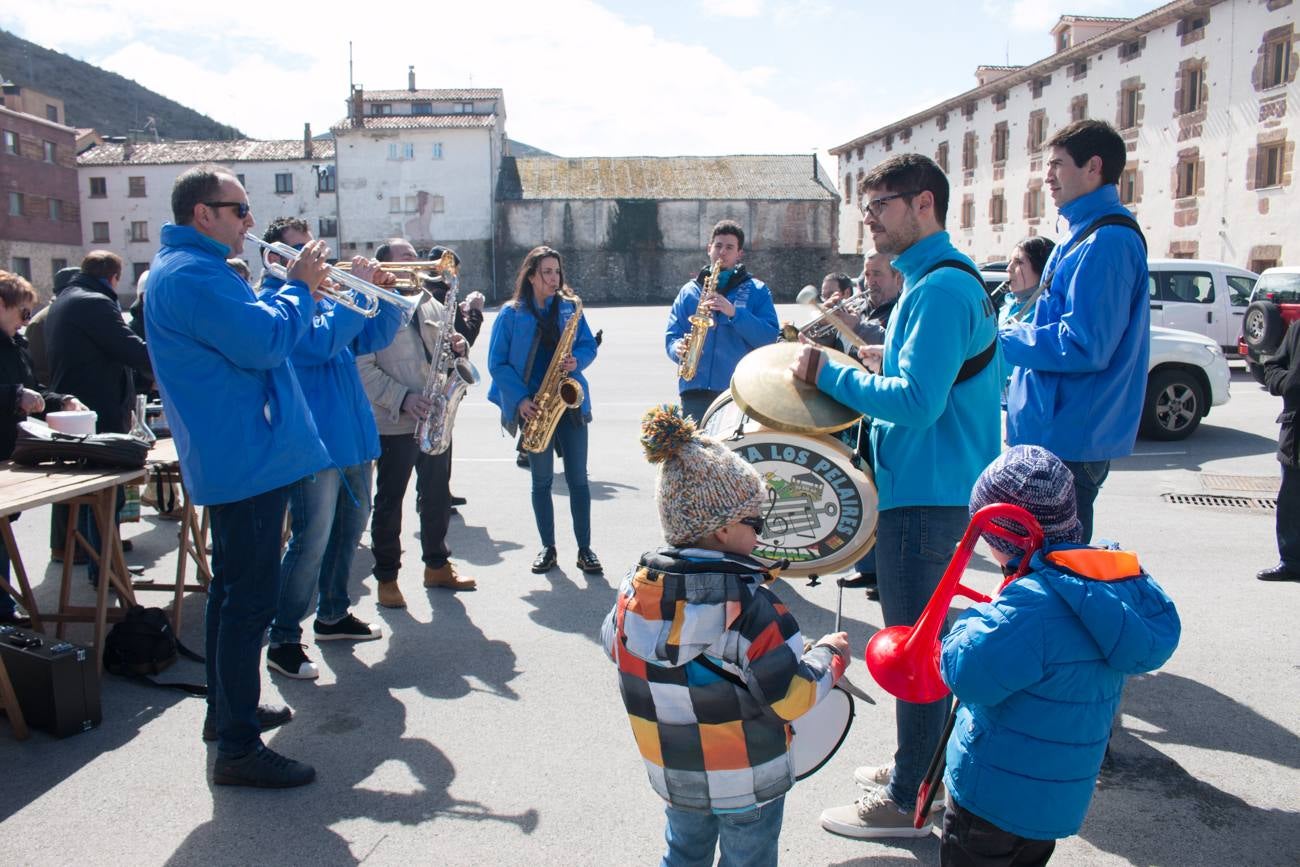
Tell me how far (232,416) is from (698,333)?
130 inches

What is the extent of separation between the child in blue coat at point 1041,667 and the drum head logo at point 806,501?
0.91 metres

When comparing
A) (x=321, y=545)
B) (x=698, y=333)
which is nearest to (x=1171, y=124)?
(x=698, y=333)

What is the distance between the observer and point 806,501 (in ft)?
10.9

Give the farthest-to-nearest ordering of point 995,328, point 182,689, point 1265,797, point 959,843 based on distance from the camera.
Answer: point 182,689 < point 1265,797 < point 995,328 < point 959,843

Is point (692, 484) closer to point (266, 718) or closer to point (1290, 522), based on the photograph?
point (266, 718)

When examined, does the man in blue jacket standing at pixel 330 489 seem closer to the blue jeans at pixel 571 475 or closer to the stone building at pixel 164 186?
the blue jeans at pixel 571 475

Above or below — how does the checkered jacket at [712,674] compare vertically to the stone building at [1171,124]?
below

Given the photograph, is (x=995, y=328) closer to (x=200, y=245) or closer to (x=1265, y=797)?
(x=1265, y=797)

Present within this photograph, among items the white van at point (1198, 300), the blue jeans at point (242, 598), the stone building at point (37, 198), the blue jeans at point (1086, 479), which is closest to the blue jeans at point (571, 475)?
the blue jeans at point (242, 598)

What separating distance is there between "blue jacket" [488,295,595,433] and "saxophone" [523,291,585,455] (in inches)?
2.6

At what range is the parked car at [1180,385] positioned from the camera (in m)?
10.4

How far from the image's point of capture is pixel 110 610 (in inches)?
187

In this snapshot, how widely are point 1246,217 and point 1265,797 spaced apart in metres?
28.2

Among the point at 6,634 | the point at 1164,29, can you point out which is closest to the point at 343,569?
the point at 6,634
